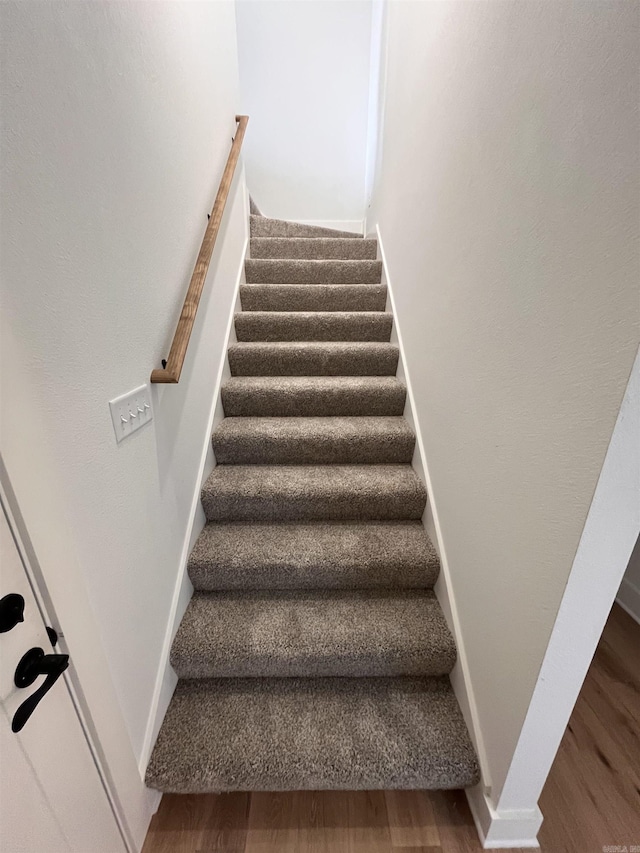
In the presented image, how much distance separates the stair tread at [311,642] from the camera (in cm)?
122

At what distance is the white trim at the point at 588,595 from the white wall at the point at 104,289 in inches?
37.9

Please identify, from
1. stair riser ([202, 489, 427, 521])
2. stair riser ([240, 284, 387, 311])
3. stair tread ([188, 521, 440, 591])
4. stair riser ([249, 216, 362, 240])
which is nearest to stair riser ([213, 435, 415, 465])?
stair riser ([202, 489, 427, 521])

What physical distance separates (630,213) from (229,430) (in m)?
1.52

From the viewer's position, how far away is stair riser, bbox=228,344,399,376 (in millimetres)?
2023

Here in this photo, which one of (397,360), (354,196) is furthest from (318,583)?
(354,196)

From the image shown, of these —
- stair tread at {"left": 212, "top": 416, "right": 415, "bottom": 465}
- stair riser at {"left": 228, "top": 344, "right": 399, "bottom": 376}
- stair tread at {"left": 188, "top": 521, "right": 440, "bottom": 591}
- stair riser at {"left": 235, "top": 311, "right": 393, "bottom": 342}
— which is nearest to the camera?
stair tread at {"left": 188, "top": 521, "right": 440, "bottom": 591}

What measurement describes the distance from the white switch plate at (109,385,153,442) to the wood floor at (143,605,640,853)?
3.60 feet

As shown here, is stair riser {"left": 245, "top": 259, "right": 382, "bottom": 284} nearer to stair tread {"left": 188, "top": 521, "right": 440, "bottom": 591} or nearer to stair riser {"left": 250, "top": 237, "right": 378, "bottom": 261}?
stair riser {"left": 250, "top": 237, "right": 378, "bottom": 261}

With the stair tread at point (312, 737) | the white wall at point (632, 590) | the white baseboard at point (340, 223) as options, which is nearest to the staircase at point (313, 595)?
the stair tread at point (312, 737)

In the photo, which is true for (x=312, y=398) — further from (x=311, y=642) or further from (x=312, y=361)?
(x=311, y=642)

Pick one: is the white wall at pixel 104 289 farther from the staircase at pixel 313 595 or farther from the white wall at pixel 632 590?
the white wall at pixel 632 590

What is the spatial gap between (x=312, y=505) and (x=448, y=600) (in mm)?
618

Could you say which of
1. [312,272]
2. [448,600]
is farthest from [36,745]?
[312,272]

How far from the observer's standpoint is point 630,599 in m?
1.79
